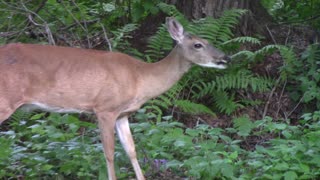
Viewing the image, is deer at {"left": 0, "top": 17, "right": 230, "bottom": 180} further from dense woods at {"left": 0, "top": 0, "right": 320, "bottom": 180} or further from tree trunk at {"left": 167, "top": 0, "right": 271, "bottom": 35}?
tree trunk at {"left": 167, "top": 0, "right": 271, "bottom": 35}

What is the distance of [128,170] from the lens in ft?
24.4

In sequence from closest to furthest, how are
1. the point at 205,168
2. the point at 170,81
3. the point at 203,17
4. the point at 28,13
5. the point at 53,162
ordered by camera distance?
the point at 205,168 < the point at 53,162 < the point at 170,81 < the point at 28,13 < the point at 203,17

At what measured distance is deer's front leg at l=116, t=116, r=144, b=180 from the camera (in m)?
7.10

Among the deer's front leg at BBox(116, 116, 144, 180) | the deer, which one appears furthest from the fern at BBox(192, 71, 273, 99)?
the deer's front leg at BBox(116, 116, 144, 180)

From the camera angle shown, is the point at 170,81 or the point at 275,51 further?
the point at 275,51

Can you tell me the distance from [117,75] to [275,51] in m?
3.79

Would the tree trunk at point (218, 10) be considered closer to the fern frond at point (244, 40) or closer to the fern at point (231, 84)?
the fern frond at point (244, 40)

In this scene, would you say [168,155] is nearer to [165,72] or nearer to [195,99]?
[165,72]

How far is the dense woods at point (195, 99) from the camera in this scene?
22.7ft

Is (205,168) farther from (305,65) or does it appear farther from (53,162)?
(305,65)

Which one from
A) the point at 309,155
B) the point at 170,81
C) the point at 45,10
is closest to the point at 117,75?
the point at 170,81

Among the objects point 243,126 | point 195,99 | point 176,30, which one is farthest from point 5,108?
point 195,99

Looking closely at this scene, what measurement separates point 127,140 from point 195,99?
2483 mm

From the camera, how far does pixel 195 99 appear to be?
9.66 meters
